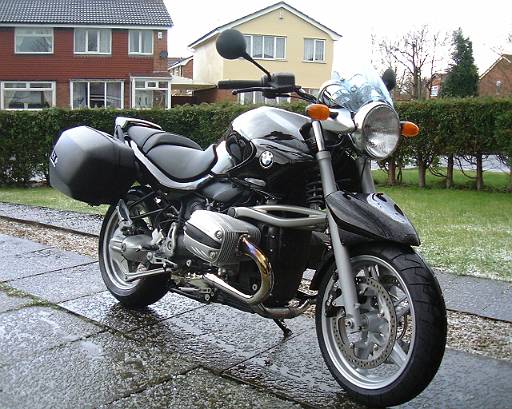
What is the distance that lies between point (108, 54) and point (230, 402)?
37488 millimetres

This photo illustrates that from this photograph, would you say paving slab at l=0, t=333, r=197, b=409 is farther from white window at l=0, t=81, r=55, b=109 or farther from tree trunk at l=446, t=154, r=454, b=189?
white window at l=0, t=81, r=55, b=109

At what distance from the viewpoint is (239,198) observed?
12.3 ft

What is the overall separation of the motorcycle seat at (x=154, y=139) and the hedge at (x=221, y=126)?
347 inches

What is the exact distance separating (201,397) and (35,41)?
127ft

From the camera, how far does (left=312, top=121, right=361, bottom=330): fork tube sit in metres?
3.16

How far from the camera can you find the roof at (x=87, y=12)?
124 feet

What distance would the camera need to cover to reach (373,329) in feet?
10.4

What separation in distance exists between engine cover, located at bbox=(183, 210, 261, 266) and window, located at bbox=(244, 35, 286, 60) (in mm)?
41199

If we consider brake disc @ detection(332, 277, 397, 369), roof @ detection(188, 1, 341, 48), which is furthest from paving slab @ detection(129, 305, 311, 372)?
roof @ detection(188, 1, 341, 48)

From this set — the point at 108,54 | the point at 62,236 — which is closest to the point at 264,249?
the point at 62,236

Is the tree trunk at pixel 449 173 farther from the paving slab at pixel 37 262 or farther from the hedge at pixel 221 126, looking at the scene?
the paving slab at pixel 37 262

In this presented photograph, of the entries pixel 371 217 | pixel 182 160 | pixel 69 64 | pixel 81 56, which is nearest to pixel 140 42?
pixel 81 56

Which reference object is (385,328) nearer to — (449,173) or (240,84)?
(240,84)

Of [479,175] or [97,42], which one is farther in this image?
[97,42]
